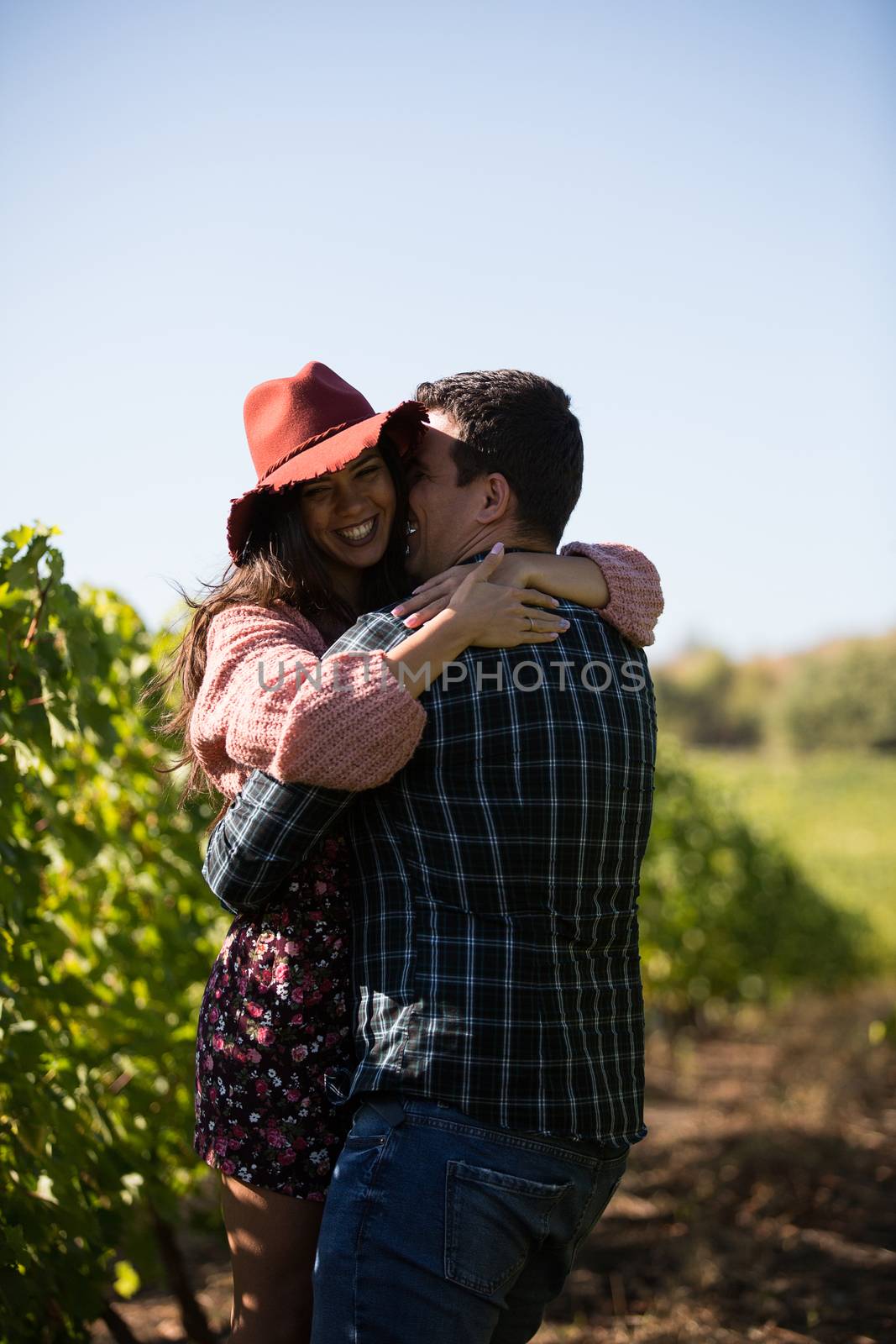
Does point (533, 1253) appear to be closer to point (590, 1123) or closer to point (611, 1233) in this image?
point (590, 1123)

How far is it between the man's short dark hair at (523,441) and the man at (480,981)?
0.25m

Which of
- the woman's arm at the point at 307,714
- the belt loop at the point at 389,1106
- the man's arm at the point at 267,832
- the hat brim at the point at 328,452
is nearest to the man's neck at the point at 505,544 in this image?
the hat brim at the point at 328,452

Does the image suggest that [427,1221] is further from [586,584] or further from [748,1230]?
[748,1230]

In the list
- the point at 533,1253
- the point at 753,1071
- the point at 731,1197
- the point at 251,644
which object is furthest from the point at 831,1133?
the point at 251,644

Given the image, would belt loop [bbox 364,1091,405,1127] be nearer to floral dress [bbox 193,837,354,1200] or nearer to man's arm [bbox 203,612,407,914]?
floral dress [bbox 193,837,354,1200]

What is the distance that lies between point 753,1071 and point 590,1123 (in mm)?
6705

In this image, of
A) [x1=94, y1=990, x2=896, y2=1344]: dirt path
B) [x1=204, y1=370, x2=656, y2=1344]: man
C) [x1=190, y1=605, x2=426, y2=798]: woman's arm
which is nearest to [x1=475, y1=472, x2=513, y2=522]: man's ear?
[x1=204, y1=370, x2=656, y2=1344]: man

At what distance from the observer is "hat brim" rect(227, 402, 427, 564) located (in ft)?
6.55

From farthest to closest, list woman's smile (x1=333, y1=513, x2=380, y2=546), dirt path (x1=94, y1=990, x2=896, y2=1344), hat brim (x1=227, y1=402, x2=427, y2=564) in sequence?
dirt path (x1=94, y1=990, x2=896, y2=1344) < woman's smile (x1=333, y1=513, x2=380, y2=546) < hat brim (x1=227, y1=402, x2=427, y2=564)

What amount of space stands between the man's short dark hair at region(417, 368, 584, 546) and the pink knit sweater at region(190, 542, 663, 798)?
0.74 ft

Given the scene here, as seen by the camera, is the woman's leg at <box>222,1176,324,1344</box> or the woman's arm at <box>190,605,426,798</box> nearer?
the woman's arm at <box>190,605,426,798</box>

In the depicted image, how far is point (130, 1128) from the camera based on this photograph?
9.87 ft

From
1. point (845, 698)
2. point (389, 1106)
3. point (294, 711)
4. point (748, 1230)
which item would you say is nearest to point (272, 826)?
point (294, 711)

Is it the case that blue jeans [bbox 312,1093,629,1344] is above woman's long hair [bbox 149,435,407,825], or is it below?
below
